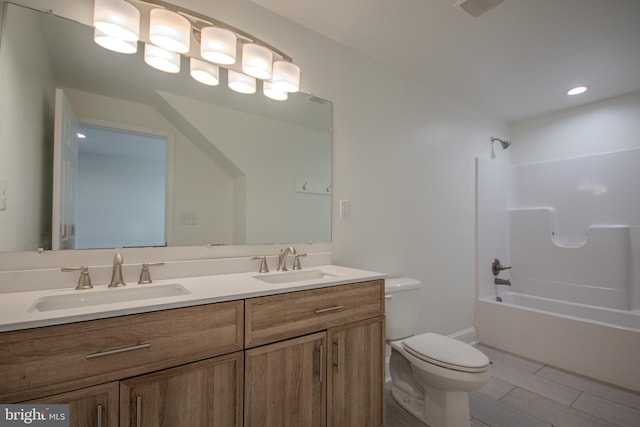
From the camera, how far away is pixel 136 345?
0.88 meters

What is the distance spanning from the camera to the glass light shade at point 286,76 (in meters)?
1.62

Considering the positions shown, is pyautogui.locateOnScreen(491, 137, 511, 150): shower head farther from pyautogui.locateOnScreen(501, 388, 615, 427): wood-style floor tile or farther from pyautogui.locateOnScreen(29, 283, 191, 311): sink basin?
pyautogui.locateOnScreen(29, 283, 191, 311): sink basin

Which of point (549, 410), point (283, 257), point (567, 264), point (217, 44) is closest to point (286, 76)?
point (217, 44)

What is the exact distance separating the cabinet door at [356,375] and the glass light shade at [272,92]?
131cm

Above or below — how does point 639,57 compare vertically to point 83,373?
above

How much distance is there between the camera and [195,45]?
146 centimetres

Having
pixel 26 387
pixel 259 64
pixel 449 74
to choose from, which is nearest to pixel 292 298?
→ pixel 26 387

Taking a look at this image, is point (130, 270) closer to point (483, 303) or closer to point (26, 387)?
point (26, 387)

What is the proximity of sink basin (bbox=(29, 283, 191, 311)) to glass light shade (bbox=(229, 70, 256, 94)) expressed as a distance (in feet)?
3.49

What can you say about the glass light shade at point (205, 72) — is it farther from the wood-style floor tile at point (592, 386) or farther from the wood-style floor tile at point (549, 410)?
the wood-style floor tile at point (592, 386)

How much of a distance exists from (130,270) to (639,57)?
3439 mm

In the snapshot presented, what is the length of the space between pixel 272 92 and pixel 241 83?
0.18 m

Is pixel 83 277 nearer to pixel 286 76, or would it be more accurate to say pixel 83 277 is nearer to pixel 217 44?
pixel 217 44

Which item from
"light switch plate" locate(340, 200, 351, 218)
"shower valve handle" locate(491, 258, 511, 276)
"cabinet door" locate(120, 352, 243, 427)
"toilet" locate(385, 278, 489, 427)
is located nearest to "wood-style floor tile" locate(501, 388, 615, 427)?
"toilet" locate(385, 278, 489, 427)
